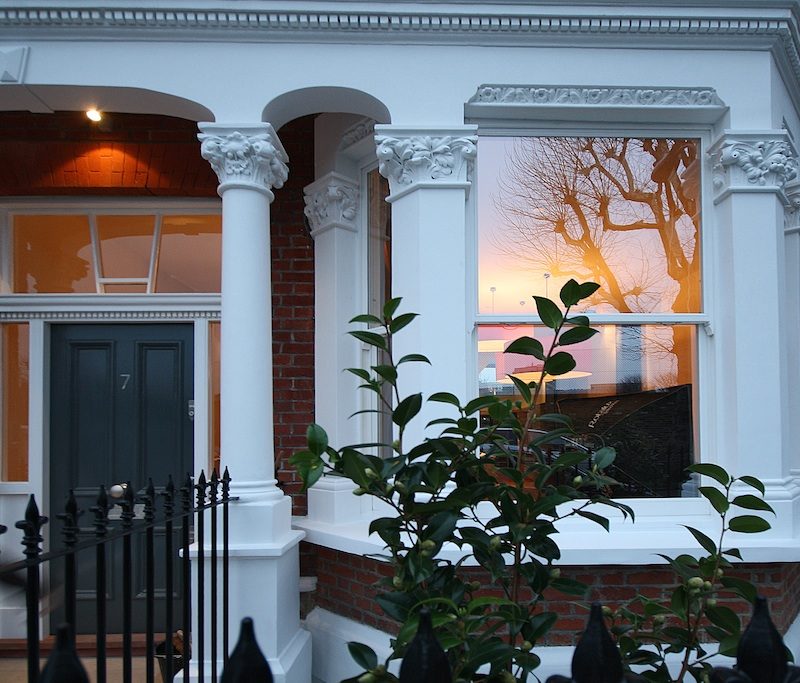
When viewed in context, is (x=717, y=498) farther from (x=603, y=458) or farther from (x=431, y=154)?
(x=431, y=154)

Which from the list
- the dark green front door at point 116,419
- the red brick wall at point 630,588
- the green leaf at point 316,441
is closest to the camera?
the green leaf at point 316,441

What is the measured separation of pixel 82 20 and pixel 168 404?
2.29m

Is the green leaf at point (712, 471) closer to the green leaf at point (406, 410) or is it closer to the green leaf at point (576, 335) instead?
the green leaf at point (576, 335)

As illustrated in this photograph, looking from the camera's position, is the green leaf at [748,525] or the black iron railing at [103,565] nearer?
the black iron railing at [103,565]

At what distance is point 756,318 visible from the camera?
10.00 ft

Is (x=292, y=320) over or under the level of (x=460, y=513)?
over

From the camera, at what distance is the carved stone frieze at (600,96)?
3.16 metres

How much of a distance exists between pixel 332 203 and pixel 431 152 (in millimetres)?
913

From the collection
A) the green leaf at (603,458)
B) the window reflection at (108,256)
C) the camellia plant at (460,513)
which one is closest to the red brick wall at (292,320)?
the window reflection at (108,256)

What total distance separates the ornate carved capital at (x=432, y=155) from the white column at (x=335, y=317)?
0.76m

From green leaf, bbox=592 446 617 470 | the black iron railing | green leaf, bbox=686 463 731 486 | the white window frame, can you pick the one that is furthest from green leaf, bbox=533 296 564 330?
the white window frame

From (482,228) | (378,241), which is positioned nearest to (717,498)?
(482,228)

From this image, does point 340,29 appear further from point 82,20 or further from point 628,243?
point 628,243

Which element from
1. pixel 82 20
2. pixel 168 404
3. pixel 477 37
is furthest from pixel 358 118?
pixel 168 404
